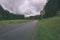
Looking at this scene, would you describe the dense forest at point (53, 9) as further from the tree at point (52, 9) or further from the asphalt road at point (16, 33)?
the asphalt road at point (16, 33)

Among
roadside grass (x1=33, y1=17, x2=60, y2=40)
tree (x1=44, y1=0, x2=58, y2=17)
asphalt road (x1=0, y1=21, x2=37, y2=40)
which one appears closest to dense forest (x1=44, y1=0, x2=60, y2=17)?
tree (x1=44, y1=0, x2=58, y2=17)

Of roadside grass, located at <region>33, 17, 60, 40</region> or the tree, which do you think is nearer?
roadside grass, located at <region>33, 17, 60, 40</region>

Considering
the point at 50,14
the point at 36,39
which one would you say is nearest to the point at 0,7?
the point at 50,14

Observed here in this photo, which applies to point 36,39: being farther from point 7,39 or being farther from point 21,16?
point 21,16

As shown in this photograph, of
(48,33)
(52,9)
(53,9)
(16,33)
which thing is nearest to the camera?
(48,33)

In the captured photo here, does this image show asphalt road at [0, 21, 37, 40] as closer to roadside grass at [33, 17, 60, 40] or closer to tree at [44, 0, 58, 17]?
roadside grass at [33, 17, 60, 40]

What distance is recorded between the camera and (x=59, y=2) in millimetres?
66875

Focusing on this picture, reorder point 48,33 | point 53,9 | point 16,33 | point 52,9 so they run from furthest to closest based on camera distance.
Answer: point 52,9 < point 53,9 < point 16,33 < point 48,33

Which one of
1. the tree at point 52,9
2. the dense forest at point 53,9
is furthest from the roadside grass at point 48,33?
the tree at point 52,9

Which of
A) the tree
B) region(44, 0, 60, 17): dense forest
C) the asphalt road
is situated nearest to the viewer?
the asphalt road

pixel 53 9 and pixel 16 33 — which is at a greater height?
pixel 53 9

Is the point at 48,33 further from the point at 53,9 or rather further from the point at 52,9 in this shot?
the point at 52,9

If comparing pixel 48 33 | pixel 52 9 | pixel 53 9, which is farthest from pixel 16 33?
pixel 52 9

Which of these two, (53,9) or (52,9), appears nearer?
(53,9)
